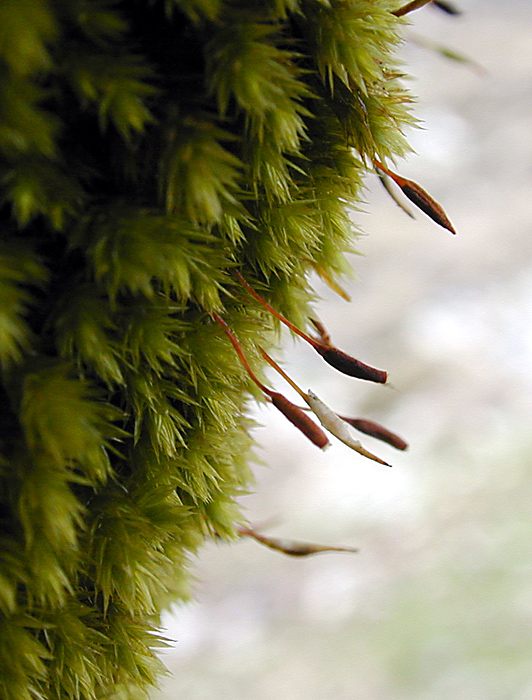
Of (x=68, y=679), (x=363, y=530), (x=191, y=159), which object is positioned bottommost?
(x=363, y=530)

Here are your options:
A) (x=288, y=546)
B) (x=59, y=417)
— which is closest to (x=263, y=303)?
(x=59, y=417)

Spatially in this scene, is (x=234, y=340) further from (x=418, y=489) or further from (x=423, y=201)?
(x=418, y=489)

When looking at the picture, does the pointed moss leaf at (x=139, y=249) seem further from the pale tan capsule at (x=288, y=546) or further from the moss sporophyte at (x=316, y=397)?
the pale tan capsule at (x=288, y=546)

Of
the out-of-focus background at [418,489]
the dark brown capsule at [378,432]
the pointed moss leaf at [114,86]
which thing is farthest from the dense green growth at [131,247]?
the out-of-focus background at [418,489]

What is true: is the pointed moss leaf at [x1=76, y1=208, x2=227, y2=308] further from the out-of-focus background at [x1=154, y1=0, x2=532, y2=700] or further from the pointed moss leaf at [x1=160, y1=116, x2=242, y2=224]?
the out-of-focus background at [x1=154, y1=0, x2=532, y2=700]

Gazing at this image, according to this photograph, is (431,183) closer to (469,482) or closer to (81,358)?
(469,482)

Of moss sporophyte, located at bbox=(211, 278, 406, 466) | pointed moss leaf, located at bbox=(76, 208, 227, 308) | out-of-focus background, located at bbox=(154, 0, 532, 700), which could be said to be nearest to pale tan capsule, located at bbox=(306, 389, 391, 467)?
moss sporophyte, located at bbox=(211, 278, 406, 466)

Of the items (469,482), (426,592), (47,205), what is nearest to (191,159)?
(47,205)
